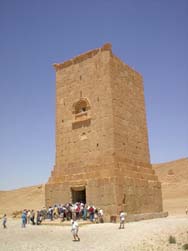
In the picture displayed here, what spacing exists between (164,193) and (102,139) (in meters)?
31.5

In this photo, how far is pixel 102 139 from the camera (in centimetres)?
1992

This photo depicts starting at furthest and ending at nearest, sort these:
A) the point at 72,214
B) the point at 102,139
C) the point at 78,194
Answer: the point at 78,194, the point at 102,139, the point at 72,214

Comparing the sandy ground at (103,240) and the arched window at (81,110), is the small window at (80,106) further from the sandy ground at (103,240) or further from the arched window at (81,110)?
the sandy ground at (103,240)

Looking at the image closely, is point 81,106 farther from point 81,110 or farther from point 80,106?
point 81,110

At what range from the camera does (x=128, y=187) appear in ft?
61.6

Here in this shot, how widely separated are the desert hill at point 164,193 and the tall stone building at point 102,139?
1820 cm

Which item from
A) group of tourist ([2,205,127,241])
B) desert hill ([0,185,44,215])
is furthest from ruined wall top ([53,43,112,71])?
desert hill ([0,185,44,215])

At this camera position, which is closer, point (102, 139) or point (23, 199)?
point (102, 139)

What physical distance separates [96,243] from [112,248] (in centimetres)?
108

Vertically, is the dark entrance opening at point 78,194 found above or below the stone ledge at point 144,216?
above

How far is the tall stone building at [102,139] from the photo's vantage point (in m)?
18.6

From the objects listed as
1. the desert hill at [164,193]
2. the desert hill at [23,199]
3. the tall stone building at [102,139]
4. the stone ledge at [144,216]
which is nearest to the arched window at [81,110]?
the tall stone building at [102,139]

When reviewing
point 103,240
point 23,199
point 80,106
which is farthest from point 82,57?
point 23,199

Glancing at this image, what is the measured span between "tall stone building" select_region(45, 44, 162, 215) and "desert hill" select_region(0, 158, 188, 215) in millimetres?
18201
